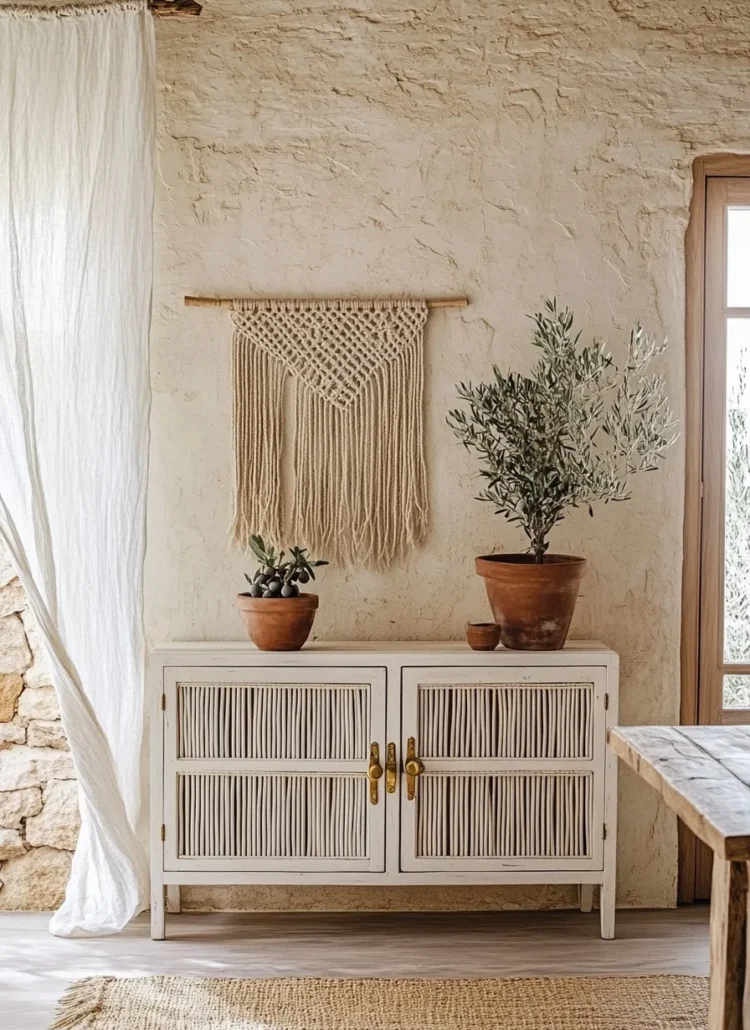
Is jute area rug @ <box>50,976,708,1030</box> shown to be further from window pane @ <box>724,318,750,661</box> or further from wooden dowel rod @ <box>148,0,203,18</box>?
wooden dowel rod @ <box>148,0,203,18</box>

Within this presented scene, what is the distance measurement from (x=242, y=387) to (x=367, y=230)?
1.93ft

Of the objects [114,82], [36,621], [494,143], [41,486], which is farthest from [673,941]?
[114,82]

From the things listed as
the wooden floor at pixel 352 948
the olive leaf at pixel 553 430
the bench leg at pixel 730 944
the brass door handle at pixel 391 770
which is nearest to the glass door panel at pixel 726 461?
the olive leaf at pixel 553 430

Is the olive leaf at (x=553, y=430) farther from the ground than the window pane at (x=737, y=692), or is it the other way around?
the olive leaf at (x=553, y=430)

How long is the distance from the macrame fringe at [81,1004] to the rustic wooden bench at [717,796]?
55.0 inches

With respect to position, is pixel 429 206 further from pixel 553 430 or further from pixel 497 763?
pixel 497 763

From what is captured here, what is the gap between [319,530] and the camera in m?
3.04

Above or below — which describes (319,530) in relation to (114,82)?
below

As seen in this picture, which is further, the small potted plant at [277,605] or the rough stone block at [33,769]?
the rough stone block at [33,769]

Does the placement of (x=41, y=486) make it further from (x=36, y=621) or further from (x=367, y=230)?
(x=367, y=230)

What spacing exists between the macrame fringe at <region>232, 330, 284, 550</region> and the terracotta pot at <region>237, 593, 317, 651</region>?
31 cm

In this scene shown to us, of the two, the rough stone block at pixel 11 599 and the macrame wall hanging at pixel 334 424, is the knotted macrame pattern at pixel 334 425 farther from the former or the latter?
the rough stone block at pixel 11 599

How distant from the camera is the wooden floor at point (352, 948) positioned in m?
2.60

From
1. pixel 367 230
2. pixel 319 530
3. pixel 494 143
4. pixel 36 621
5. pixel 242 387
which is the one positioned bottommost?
pixel 36 621
